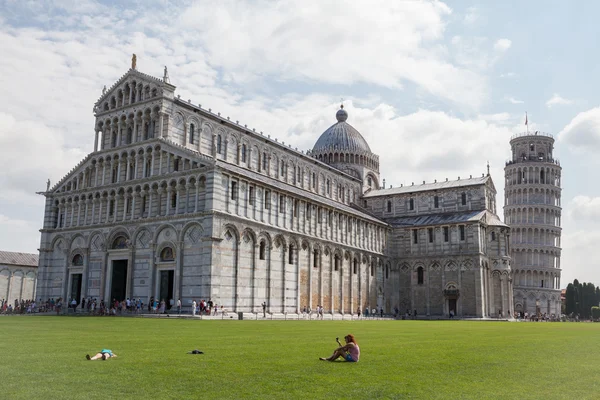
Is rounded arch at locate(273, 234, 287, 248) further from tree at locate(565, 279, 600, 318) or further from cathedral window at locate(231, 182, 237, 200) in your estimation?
tree at locate(565, 279, 600, 318)

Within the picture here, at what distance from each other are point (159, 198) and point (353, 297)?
2437 cm

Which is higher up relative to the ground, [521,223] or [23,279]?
[521,223]

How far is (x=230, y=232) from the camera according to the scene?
43312 mm

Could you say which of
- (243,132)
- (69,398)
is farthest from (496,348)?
(243,132)

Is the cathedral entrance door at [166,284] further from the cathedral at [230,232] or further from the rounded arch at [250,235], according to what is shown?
the rounded arch at [250,235]

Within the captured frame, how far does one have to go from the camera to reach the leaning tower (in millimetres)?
92438

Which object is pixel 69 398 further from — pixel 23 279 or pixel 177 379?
pixel 23 279

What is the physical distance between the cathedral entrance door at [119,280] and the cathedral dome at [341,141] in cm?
3857

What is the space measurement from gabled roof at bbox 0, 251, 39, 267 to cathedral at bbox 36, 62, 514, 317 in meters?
24.6

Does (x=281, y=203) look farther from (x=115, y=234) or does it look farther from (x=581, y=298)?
(x=581, y=298)

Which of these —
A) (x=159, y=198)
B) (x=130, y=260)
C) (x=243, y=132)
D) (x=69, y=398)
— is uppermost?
(x=243, y=132)

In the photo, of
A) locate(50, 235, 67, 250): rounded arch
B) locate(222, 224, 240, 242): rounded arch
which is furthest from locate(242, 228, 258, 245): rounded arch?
locate(50, 235, 67, 250): rounded arch

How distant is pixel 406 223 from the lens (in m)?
70.6

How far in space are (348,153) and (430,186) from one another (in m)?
12.4
